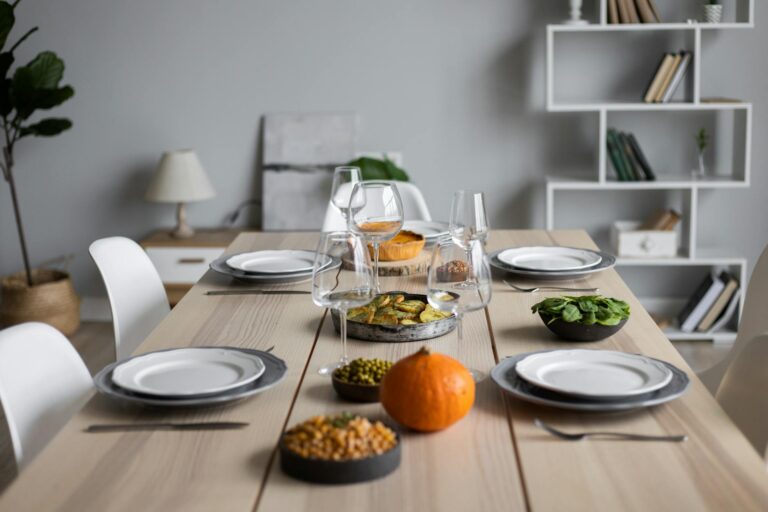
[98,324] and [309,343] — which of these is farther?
[98,324]

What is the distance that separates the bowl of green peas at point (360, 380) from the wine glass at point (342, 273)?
0.11 m

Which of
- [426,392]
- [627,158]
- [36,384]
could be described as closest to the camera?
[426,392]

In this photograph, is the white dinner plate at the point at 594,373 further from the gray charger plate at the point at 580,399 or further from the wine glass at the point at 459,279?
the wine glass at the point at 459,279

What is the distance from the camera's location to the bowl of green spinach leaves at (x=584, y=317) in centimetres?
180

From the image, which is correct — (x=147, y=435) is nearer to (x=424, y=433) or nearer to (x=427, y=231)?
(x=424, y=433)

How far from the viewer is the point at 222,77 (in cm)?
462

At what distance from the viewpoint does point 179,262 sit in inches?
174

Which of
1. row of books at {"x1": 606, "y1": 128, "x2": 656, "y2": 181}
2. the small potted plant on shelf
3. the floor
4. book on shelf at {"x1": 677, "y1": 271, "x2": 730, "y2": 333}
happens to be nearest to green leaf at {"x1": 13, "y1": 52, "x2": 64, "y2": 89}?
the floor

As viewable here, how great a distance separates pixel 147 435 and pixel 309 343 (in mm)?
497

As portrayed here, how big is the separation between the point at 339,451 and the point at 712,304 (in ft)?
11.5

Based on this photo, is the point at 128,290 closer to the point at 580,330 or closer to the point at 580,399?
the point at 580,330

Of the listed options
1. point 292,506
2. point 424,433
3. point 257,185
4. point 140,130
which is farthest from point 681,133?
point 292,506

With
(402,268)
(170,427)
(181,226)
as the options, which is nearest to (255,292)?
(402,268)

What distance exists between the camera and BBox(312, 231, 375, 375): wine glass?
157 cm
